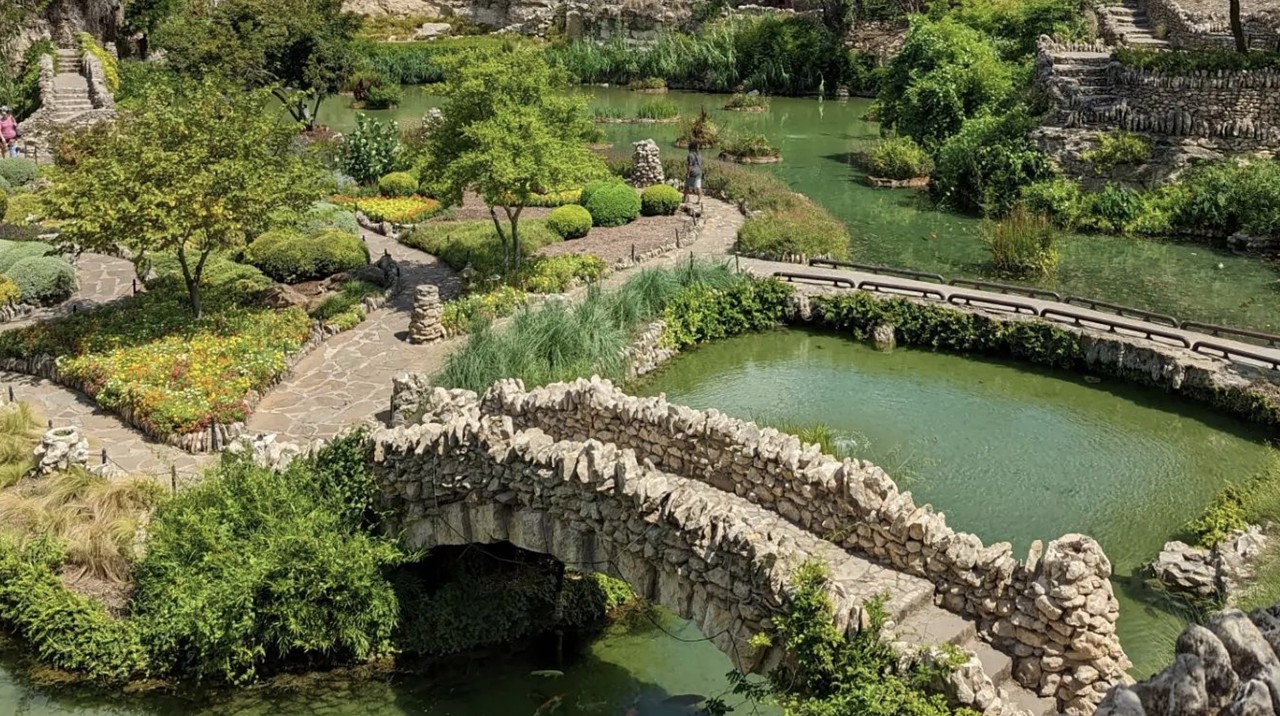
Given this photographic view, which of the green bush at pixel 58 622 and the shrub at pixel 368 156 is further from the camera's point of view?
the shrub at pixel 368 156

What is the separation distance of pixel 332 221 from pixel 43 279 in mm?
6586

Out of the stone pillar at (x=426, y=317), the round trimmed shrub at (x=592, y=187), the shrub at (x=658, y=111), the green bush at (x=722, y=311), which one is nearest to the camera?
the stone pillar at (x=426, y=317)

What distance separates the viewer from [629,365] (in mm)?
20609

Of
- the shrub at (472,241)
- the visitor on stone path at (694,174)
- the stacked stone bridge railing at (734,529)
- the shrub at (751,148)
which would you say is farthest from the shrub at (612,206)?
the stacked stone bridge railing at (734,529)

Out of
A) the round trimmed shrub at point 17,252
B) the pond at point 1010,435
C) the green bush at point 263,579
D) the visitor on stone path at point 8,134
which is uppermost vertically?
the visitor on stone path at point 8,134

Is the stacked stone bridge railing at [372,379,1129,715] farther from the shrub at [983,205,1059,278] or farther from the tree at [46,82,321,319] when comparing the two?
the shrub at [983,205,1059,278]

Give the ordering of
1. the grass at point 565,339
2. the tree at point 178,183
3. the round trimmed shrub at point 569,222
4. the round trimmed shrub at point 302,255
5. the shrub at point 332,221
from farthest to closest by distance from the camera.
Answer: the round trimmed shrub at point 569,222 < the shrub at point 332,221 < the round trimmed shrub at point 302,255 < the tree at point 178,183 < the grass at point 565,339

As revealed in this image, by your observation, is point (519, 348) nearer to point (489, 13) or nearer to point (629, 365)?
point (629, 365)

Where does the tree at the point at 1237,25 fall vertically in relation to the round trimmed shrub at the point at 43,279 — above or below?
Result: above

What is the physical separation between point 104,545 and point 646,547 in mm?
7076

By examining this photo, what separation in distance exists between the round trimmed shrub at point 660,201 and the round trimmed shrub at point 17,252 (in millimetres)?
14293

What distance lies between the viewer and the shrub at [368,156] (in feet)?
111

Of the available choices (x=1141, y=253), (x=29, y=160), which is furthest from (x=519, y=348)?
(x=29, y=160)

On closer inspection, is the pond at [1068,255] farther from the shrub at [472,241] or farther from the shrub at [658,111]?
the shrub at [472,241]
